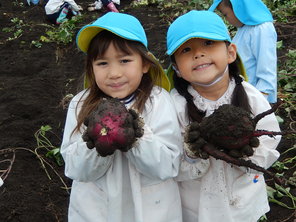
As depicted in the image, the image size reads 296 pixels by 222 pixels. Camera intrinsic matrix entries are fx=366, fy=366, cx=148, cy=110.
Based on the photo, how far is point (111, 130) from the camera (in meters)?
1.29

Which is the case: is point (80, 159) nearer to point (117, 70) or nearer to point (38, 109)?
point (117, 70)

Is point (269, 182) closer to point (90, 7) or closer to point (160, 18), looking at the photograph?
point (160, 18)

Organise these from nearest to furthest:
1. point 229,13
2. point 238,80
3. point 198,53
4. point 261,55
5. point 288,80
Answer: point 198,53
point 238,80
point 261,55
point 229,13
point 288,80

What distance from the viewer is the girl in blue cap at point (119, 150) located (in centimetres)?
149

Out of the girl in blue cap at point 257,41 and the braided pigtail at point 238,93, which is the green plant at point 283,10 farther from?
the braided pigtail at point 238,93

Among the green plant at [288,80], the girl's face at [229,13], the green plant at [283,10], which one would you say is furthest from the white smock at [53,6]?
the girl's face at [229,13]

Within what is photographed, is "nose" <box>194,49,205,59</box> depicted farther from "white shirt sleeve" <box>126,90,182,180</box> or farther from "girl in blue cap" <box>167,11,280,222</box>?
"white shirt sleeve" <box>126,90,182,180</box>

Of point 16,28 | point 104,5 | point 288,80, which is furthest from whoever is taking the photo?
point 104,5

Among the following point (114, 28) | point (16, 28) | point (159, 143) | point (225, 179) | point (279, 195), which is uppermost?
point (114, 28)

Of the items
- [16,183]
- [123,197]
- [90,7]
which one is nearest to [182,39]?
[123,197]

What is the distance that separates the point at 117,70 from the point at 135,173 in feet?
1.43

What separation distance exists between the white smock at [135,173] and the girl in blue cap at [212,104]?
0.08 meters

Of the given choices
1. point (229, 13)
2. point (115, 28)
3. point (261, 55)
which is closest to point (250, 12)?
point (229, 13)

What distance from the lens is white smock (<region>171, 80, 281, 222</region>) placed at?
1577mm
